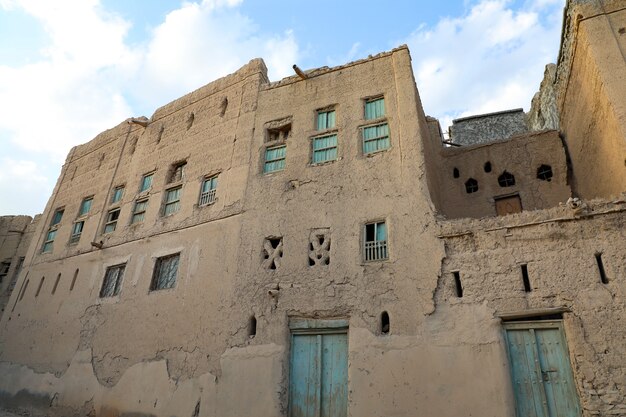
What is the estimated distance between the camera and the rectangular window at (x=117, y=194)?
16.5 m

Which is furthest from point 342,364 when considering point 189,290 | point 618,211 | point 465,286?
point 618,211

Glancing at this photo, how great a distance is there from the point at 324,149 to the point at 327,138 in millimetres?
408

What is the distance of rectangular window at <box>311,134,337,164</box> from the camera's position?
11922 mm

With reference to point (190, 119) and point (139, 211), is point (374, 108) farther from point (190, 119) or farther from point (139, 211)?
point (139, 211)

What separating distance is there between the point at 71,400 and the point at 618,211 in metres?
14.9

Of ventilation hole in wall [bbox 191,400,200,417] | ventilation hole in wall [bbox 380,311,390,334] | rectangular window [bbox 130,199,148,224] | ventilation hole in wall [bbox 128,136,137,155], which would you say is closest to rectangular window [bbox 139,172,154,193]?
rectangular window [bbox 130,199,148,224]

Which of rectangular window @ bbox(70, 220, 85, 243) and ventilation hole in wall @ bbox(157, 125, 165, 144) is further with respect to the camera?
rectangular window @ bbox(70, 220, 85, 243)

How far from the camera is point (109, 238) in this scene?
1516 centimetres

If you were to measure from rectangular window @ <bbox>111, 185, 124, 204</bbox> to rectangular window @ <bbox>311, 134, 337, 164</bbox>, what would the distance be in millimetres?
8819

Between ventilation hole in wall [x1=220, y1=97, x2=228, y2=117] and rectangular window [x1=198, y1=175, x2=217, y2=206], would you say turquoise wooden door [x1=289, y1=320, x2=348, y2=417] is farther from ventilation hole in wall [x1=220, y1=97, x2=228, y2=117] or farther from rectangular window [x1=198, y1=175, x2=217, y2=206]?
ventilation hole in wall [x1=220, y1=97, x2=228, y2=117]

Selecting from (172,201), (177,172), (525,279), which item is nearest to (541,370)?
(525,279)

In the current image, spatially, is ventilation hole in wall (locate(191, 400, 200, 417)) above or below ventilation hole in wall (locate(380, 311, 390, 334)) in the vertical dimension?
below

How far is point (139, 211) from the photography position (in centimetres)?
1509

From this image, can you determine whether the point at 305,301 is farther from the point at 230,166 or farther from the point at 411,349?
the point at 230,166
